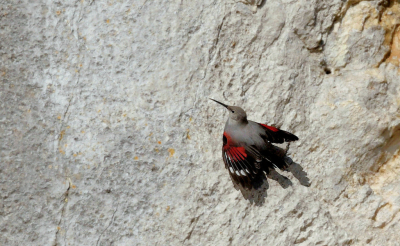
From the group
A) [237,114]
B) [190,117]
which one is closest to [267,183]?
[237,114]

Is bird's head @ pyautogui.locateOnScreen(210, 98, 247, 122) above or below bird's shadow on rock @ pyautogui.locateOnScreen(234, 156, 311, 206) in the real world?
above

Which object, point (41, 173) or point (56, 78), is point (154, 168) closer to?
point (41, 173)

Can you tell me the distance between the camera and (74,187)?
3404mm

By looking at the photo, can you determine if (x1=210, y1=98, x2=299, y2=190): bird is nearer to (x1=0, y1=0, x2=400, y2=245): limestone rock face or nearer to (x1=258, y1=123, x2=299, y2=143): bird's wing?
(x1=258, y1=123, x2=299, y2=143): bird's wing

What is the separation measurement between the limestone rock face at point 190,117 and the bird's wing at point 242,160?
19 centimetres

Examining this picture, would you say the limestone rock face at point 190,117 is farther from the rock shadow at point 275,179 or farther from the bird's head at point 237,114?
the bird's head at point 237,114

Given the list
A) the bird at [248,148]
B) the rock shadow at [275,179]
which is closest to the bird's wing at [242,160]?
the bird at [248,148]

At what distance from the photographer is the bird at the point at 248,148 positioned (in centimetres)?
335

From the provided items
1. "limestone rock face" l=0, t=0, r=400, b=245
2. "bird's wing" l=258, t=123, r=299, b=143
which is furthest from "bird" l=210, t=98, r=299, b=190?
"limestone rock face" l=0, t=0, r=400, b=245

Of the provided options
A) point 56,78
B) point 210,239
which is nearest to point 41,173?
point 56,78

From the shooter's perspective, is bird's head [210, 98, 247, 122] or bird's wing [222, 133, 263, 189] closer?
bird's wing [222, 133, 263, 189]

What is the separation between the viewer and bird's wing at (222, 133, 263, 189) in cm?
333

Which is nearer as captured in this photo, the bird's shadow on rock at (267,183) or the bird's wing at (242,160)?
the bird's wing at (242,160)

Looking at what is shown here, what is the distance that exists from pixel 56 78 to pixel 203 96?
48.5 inches
